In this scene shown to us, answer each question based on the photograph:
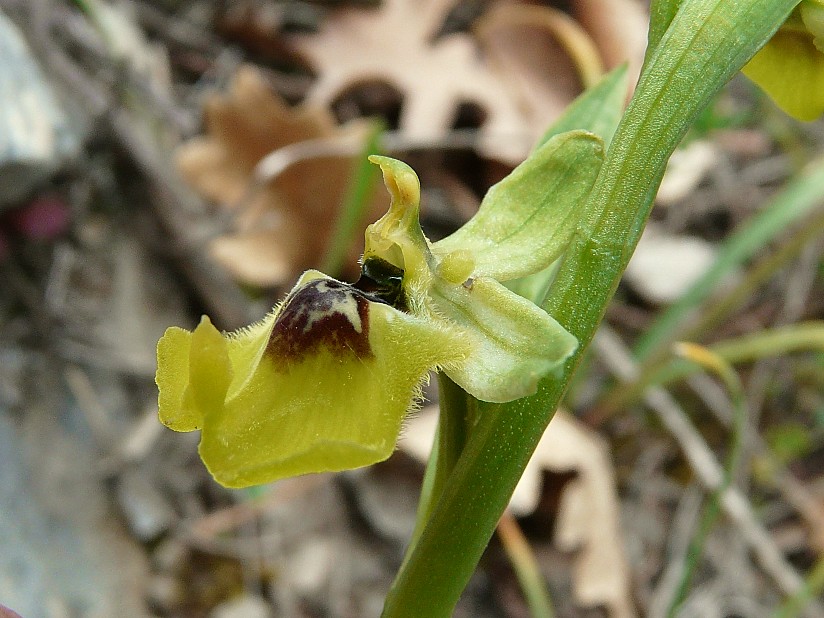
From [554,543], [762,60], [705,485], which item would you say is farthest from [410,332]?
[705,485]

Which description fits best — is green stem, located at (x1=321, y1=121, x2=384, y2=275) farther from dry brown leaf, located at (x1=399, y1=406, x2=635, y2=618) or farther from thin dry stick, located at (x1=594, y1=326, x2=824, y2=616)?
thin dry stick, located at (x1=594, y1=326, x2=824, y2=616)

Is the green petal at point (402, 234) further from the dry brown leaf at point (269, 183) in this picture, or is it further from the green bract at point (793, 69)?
the dry brown leaf at point (269, 183)

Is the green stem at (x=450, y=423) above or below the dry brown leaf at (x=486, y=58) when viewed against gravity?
above

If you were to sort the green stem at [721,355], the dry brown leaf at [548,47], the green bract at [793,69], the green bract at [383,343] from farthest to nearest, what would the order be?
the dry brown leaf at [548,47], the green stem at [721,355], the green bract at [793,69], the green bract at [383,343]

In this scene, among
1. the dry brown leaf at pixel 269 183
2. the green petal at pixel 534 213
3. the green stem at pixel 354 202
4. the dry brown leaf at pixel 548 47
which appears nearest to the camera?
the green petal at pixel 534 213

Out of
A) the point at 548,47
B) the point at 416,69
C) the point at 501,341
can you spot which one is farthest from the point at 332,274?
the point at 501,341

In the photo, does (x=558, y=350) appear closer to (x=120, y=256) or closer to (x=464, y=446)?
(x=464, y=446)

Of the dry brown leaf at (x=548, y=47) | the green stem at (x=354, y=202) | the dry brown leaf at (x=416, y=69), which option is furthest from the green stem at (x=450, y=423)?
the dry brown leaf at (x=548, y=47)
